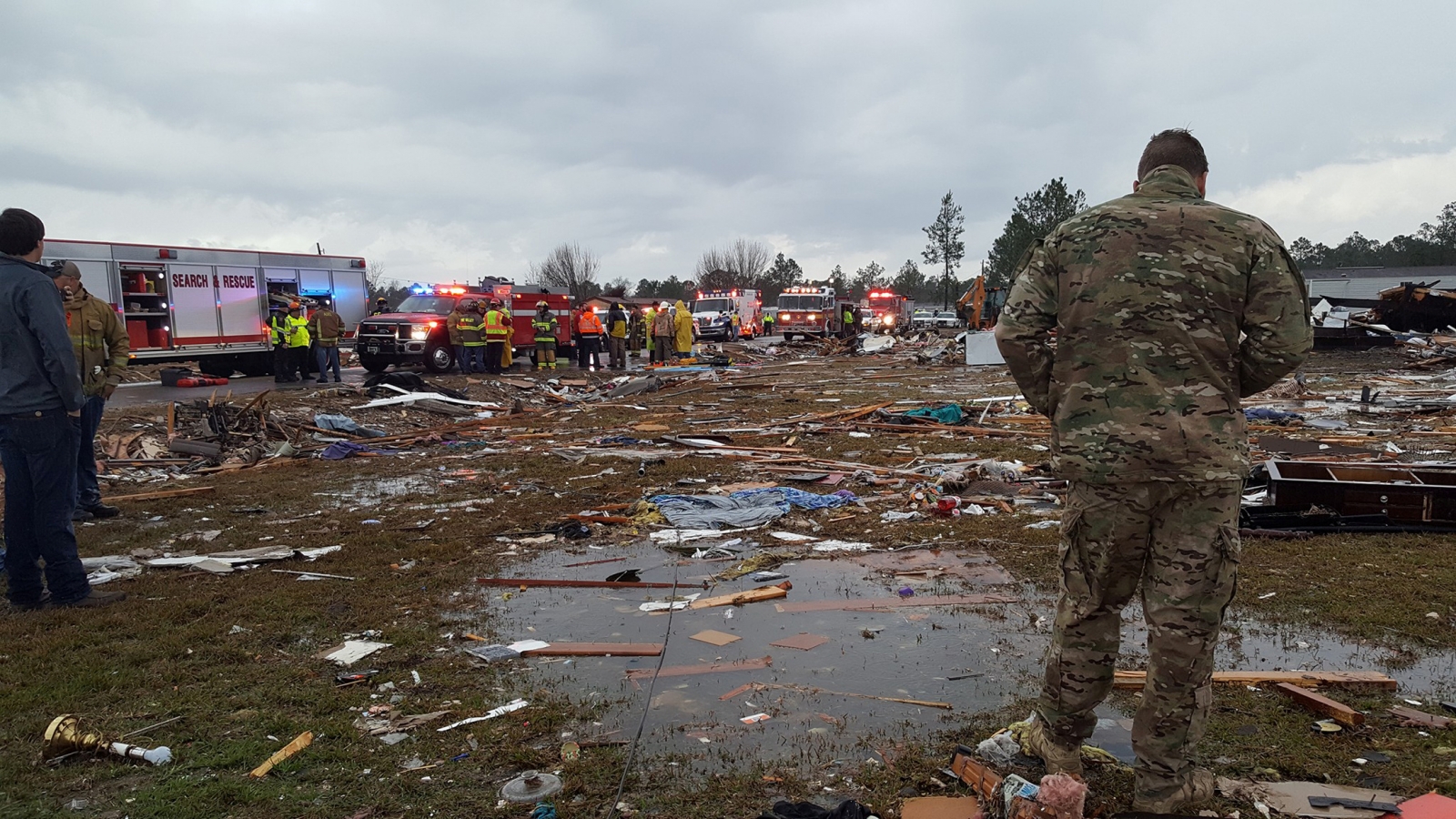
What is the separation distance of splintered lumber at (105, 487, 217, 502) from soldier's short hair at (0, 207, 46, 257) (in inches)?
167

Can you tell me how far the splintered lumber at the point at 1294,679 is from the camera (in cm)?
352

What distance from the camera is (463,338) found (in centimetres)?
1947

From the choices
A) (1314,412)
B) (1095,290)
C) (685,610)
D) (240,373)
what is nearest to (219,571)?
(685,610)

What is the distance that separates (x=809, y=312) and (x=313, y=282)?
25.6 m

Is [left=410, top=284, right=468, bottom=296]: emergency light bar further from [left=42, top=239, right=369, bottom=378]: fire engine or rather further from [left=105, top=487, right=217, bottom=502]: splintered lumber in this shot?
[left=105, top=487, right=217, bottom=502]: splintered lumber

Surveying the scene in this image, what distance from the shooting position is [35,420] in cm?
473

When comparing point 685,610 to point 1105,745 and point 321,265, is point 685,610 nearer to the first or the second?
point 1105,745

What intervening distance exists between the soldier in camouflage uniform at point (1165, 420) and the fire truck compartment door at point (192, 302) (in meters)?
21.1

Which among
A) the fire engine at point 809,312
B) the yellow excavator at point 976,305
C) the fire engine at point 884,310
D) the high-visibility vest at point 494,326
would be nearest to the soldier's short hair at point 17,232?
the high-visibility vest at point 494,326

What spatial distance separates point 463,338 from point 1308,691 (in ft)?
60.6

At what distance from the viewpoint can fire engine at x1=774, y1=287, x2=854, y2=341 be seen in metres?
42.2

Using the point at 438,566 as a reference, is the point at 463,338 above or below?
above

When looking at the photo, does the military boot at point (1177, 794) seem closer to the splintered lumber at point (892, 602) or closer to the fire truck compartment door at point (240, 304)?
the splintered lumber at point (892, 602)

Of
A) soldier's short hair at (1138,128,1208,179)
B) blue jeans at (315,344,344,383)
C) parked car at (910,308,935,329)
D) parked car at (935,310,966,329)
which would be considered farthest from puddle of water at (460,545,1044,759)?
parked car at (910,308,935,329)
